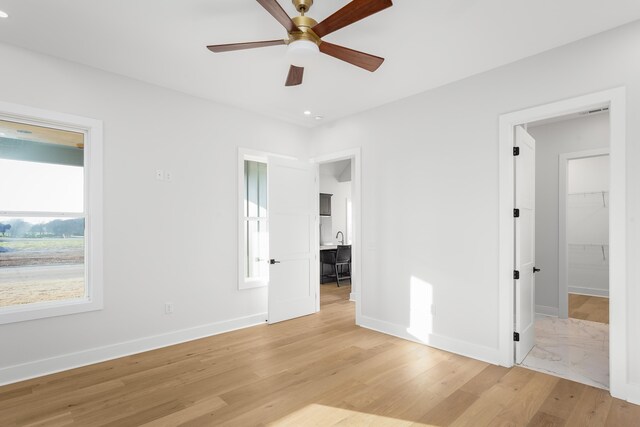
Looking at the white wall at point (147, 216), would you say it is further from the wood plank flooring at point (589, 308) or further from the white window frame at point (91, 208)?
Answer: the wood plank flooring at point (589, 308)

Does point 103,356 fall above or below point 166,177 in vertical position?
below

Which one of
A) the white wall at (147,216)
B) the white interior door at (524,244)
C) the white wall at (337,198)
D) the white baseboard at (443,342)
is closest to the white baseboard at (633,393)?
the white interior door at (524,244)

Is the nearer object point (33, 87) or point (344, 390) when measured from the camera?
point (344, 390)

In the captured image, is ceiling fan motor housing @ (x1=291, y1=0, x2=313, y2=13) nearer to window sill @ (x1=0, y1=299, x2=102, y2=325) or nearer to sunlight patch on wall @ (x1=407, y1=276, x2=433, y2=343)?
sunlight patch on wall @ (x1=407, y1=276, x2=433, y2=343)

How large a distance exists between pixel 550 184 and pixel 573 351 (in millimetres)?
2447

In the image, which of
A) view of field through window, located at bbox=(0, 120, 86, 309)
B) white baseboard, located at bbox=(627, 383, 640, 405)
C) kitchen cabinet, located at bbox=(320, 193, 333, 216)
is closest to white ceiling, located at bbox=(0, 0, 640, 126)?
view of field through window, located at bbox=(0, 120, 86, 309)

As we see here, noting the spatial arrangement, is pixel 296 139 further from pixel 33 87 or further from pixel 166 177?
pixel 33 87

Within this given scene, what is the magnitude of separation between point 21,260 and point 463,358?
4.23 metres

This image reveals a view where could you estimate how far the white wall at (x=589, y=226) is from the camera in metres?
6.09

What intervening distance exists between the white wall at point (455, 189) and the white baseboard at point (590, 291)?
4354mm

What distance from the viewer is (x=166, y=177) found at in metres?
3.75

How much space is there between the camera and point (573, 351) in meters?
3.48

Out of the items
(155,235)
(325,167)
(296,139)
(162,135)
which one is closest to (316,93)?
(296,139)

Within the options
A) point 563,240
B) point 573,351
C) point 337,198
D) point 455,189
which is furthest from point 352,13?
point 337,198
